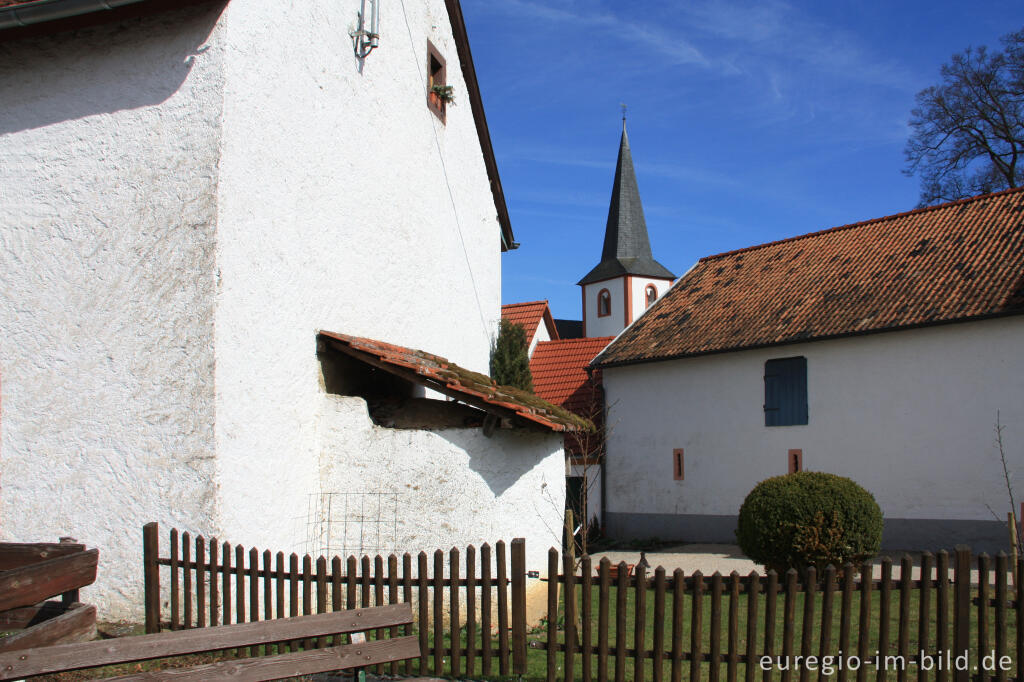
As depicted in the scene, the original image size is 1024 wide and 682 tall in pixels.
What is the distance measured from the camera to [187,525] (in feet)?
23.8

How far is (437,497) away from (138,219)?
382cm

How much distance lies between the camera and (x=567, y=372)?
79.5 feet

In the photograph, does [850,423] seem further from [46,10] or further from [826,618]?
[46,10]

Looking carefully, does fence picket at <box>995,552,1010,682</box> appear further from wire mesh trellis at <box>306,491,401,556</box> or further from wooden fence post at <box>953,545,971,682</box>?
wire mesh trellis at <box>306,491,401,556</box>

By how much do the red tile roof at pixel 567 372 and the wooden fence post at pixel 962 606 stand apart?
1657cm

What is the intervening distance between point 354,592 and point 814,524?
7682 mm

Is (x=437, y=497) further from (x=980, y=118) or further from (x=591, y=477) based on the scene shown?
(x=980, y=118)

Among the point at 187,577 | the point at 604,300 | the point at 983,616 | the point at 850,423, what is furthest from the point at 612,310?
the point at 983,616

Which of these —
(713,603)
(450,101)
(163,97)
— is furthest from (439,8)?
(713,603)

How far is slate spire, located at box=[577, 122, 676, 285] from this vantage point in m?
47.7

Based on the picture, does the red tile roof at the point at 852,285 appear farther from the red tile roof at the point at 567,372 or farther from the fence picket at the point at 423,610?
the fence picket at the point at 423,610

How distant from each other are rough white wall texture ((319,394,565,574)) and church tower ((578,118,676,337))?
126ft

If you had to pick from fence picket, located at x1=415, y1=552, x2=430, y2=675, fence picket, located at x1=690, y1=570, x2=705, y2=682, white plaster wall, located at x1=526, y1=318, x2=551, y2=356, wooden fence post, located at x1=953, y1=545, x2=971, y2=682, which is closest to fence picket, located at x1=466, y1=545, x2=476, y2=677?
fence picket, located at x1=415, y1=552, x2=430, y2=675

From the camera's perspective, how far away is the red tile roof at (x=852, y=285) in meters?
16.1
